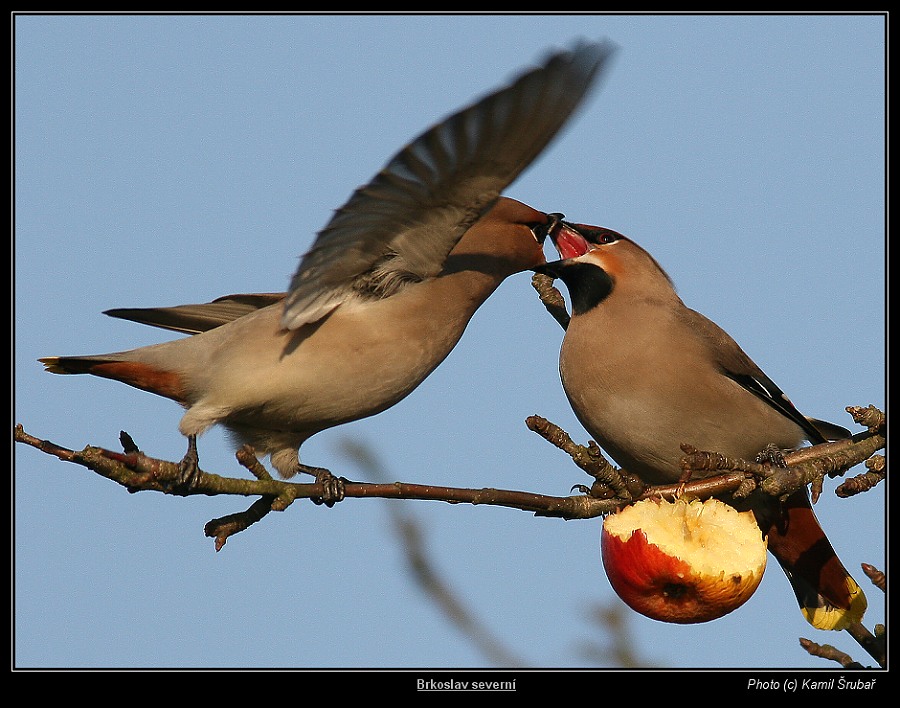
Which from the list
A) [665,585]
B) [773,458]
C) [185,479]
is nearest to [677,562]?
[665,585]

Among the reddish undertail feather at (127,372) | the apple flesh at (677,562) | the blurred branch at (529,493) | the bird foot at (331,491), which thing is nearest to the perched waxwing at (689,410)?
the blurred branch at (529,493)

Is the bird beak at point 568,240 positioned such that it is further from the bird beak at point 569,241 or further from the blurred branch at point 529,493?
the blurred branch at point 529,493

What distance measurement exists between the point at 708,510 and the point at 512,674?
3.65ft

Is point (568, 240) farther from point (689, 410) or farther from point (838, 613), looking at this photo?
point (838, 613)

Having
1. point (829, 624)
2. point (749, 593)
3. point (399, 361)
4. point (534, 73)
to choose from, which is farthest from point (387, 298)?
point (829, 624)

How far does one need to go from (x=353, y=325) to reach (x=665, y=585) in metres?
1.70

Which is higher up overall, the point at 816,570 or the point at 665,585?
the point at 665,585

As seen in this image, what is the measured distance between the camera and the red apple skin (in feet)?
13.5

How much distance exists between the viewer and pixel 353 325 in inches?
188

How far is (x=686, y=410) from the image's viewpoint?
523 centimetres

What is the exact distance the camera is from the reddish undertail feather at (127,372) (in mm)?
4570

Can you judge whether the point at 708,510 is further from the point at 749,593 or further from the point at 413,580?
the point at 413,580

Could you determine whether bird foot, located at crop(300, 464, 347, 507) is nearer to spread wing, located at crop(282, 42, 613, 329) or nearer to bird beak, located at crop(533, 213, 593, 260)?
spread wing, located at crop(282, 42, 613, 329)

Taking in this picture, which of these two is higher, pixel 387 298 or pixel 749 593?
pixel 387 298
